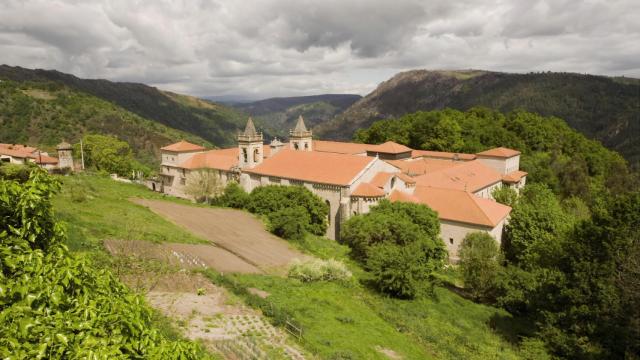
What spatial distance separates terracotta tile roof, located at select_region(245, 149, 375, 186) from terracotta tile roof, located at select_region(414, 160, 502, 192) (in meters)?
10.6

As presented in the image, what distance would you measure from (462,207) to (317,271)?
2100 centimetres

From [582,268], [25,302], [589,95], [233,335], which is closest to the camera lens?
[25,302]

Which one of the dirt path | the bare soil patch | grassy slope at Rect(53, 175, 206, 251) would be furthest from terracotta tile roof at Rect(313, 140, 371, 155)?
the bare soil patch

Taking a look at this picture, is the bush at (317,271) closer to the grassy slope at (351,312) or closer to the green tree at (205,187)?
the grassy slope at (351,312)

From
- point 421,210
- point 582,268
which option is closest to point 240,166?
point 421,210

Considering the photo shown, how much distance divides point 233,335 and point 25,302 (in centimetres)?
1129

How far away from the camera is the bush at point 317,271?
24844 mm

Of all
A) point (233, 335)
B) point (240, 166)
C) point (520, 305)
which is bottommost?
point (520, 305)

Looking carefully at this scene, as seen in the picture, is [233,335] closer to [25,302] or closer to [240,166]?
[25,302]

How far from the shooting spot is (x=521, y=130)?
3167 inches

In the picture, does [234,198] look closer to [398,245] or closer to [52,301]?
[398,245]

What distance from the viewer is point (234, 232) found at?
3406 cm

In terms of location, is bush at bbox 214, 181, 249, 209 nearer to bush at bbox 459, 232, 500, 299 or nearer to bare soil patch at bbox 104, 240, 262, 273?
bare soil patch at bbox 104, 240, 262, 273

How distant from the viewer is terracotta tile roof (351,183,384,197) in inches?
1540
